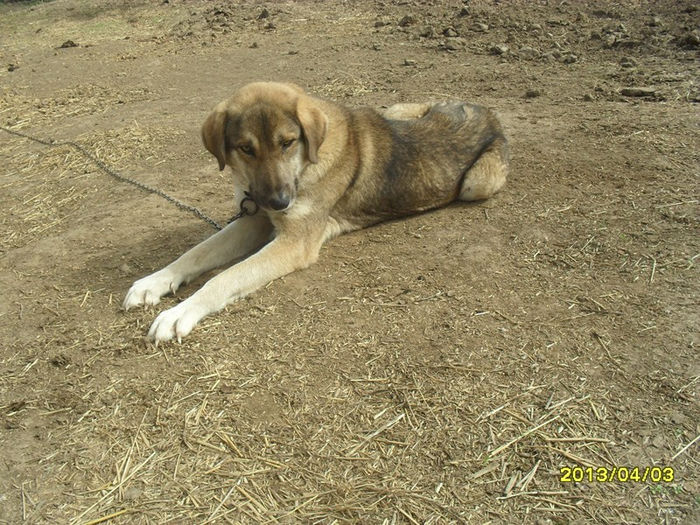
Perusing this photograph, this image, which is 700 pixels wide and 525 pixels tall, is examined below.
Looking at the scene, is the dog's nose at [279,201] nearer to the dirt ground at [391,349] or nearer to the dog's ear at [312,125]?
the dog's ear at [312,125]

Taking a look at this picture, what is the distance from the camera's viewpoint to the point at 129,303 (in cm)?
393

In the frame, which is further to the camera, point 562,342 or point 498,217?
point 498,217

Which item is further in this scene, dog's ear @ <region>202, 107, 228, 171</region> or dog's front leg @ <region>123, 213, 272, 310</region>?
dog's ear @ <region>202, 107, 228, 171</region>

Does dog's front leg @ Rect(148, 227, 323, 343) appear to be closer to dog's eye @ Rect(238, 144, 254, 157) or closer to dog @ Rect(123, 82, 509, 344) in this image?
dog @ Rect(123, 82, 509, 344)

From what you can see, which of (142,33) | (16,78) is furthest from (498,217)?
(142,33)

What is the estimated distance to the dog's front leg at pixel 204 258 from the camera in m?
3.99

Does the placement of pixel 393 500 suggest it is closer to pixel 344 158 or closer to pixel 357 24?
pixel 344 158

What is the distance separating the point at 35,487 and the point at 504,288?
2.87 meters

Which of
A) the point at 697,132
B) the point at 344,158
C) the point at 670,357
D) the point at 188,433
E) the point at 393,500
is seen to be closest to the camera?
the point at 393,500

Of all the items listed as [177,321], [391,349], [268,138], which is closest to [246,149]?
[268,138]
